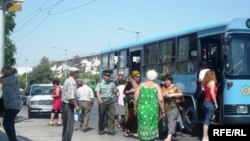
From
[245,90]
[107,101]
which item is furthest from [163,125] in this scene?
[245,90]

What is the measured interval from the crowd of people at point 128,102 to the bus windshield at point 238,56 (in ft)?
2.84

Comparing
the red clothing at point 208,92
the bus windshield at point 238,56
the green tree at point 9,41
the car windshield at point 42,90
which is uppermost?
the green tree at point 9,41

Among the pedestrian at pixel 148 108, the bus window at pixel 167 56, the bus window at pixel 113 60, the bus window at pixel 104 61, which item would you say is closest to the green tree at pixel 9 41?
the bus window at pixel 104 61

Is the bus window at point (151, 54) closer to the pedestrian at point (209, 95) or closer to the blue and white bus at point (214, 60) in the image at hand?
the blue and white bus at point (214, 60)

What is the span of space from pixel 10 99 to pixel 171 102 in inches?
165

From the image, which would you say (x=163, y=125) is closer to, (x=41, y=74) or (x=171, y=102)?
(x=171, y=102)

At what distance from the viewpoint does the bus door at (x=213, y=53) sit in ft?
46.0

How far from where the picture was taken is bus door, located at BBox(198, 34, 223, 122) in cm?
1401

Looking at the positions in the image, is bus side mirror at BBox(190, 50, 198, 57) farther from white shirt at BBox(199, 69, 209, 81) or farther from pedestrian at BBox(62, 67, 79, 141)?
pedestrian at BBox(62, 67, 79, 141)

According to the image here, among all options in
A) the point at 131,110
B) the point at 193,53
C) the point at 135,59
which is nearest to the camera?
the point at 131,110

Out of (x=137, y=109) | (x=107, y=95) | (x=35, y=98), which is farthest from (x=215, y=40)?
(x=35, y=98)

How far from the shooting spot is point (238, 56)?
13.6 m

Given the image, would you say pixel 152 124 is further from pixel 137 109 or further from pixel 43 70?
pixel 43 70

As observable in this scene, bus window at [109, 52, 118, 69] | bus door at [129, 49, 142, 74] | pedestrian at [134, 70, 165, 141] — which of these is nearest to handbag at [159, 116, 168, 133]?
bus door at [129, 49, 142, 74]
